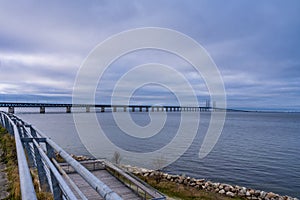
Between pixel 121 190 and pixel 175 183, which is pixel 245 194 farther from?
pixel 121 190

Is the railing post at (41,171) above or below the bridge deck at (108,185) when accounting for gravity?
above

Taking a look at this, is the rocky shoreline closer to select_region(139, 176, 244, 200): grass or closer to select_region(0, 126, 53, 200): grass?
select_region(139, 176, 244, 200): grass

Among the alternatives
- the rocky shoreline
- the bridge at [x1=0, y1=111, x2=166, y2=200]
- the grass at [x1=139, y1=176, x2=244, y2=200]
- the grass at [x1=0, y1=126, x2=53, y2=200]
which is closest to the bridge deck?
the bridge at [x1=0, y1=111, x2=166, y2=200]

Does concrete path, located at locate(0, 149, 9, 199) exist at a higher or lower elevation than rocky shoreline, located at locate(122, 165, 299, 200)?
higher

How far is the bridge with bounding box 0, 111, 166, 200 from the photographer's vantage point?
1927 mm

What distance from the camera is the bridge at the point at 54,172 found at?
193 cm

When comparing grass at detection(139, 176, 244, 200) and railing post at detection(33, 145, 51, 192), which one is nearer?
railing post at detection(33, 145, 51, 192)

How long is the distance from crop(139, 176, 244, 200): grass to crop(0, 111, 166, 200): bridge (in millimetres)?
4036

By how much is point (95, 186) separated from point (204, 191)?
48.5ft

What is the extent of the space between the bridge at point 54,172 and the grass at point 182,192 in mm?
4036

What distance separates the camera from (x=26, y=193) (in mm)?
1746

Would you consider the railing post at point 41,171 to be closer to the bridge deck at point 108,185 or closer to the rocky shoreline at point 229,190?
the bridge deck at point 108,185

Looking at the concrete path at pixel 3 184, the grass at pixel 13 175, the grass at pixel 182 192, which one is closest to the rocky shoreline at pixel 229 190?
the grass at pixel 182 192

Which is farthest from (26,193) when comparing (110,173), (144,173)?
(144,173)
